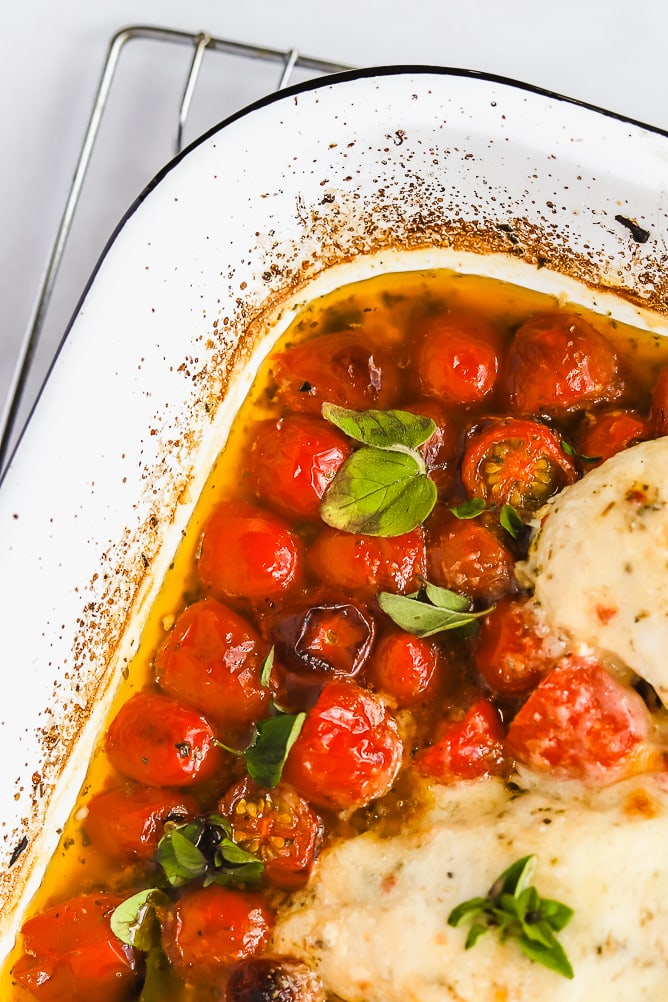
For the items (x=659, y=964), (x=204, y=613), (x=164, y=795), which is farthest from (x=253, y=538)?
(x=659, y=964)

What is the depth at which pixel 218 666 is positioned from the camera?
1.74 m

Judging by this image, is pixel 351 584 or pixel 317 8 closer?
pixel 351 584

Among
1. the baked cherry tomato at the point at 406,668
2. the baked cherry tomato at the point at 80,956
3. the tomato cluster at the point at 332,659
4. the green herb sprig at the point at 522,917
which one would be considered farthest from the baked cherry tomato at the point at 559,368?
the baked cherry tomato at the point at 80,956

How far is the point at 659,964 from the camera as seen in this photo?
1.38 meters

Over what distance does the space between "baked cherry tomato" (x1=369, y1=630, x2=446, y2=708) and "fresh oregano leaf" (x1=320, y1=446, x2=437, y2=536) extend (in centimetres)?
19

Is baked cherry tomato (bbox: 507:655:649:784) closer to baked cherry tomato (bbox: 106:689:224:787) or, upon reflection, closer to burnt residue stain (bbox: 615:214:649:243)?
baked cherry tomato (bbox: 106:689:224:787)

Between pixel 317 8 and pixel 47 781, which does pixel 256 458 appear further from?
pixel 317 8

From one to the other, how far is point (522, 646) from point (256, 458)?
1.93 ft

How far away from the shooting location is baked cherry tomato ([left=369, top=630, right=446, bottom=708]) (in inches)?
66.9

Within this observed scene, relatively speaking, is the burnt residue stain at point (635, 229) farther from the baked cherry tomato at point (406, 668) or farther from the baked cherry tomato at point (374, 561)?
the baked cherry tomato at point (406, 668)

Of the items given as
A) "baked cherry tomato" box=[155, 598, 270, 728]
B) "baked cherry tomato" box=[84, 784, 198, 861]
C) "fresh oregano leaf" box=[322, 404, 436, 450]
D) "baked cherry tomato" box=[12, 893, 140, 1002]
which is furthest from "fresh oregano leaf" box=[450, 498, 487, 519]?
"baked cherry tomato" box=[12, 893, 140, 1002]

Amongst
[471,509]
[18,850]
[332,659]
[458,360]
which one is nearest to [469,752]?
[332,659]

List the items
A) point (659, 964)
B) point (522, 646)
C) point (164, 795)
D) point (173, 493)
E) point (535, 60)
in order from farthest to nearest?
point (535, 60)
point (173, 493)
point (164, 795)
point (522, 646)
point (659, 964)

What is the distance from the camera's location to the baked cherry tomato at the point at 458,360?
70.3 inches
